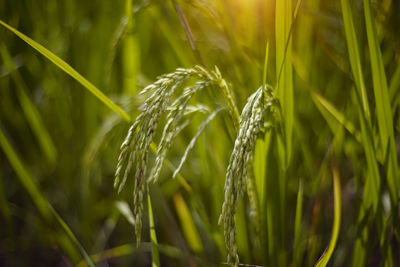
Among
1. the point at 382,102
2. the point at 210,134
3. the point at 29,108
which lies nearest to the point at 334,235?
the point at 382,102

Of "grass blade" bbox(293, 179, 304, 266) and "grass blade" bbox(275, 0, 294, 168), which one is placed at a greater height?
"grass blade" bbox(275, 0, 294, 168)

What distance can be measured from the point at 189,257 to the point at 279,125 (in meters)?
0.54

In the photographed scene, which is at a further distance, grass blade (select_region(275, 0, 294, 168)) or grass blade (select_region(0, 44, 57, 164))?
grass blade (select_region(0, 44, 57, 164))

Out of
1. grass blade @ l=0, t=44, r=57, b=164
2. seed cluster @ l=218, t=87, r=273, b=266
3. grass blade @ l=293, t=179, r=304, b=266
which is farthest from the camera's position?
grass blade @ l=0, t=44, r=57, b=164

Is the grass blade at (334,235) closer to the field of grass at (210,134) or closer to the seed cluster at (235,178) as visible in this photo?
the field of grass at (210,134)

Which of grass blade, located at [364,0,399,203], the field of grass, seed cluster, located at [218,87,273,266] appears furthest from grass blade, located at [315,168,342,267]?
seed cluster, located at [218,87,273,266]

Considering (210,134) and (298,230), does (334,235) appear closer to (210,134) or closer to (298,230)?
(298,230)

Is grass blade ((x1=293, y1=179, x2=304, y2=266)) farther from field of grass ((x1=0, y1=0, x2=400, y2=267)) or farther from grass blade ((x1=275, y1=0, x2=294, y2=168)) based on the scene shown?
grass blade ((x1=275, y1=0, x2=294, y2=168))

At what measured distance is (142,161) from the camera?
630mm

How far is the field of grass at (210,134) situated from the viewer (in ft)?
2.43

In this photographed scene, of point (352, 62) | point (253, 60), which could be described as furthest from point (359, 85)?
point (253, 60)

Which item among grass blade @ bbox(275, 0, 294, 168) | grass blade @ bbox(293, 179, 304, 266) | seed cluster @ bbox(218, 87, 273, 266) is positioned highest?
grass blade @ bbox(275, 0, 294, 168)

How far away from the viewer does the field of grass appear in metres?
0.74

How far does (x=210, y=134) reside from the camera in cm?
144
